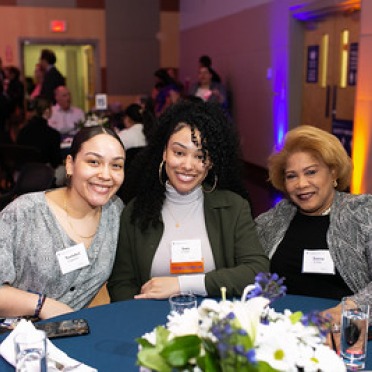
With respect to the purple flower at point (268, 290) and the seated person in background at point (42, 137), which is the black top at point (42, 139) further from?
the purple flower at point (268, 290)

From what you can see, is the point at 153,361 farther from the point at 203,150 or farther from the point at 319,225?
the point at 319,225

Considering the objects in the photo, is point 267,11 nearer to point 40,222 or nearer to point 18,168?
point 18,168

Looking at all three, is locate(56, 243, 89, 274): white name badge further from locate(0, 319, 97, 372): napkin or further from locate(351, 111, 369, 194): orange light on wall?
locate(351, 111, 369, 194): orange light on wall

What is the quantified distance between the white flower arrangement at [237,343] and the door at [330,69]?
5.51 meters

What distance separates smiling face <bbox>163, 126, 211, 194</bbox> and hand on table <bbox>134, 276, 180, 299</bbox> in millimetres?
447

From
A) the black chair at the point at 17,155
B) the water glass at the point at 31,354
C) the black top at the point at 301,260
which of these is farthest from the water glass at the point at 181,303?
the black chair at the point at 17,155

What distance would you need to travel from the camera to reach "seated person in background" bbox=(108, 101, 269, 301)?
223 cm

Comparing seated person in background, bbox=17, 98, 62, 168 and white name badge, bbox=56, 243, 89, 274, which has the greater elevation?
seated person in background, bbox=17, 98, 62, 168

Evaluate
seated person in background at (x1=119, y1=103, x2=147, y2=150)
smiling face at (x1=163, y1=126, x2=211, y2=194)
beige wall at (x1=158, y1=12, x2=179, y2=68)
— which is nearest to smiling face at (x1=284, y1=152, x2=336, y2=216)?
smiling face at (x1=163, y1=126, x2=211, y2=194)

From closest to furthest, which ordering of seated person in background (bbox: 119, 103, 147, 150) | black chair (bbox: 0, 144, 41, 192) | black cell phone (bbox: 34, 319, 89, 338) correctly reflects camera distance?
black cell phone (bbox: 34, 319, 89, 338) < black chair (bbox: 0, 144, 41, 192) < seated person in background (bbox: 119, 103, 147, 150)

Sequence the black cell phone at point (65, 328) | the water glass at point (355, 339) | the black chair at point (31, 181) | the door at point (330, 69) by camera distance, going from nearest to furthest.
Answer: the water glass at point (355, 339)
the black cell phone at point (65, 328)
the black chair at point (31, 181)
the door at point (330, 69)

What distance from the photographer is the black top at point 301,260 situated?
2.32 metres

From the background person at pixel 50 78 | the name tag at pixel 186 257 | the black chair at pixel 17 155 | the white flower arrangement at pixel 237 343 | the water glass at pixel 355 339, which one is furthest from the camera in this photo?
the background person at pixel 50 78

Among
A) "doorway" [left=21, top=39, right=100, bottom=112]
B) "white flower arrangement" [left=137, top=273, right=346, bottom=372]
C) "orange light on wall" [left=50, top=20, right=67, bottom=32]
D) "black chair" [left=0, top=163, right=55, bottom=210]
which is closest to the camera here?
"white flower arrangement" [left=137, top=273, right=346, bottom=372]
